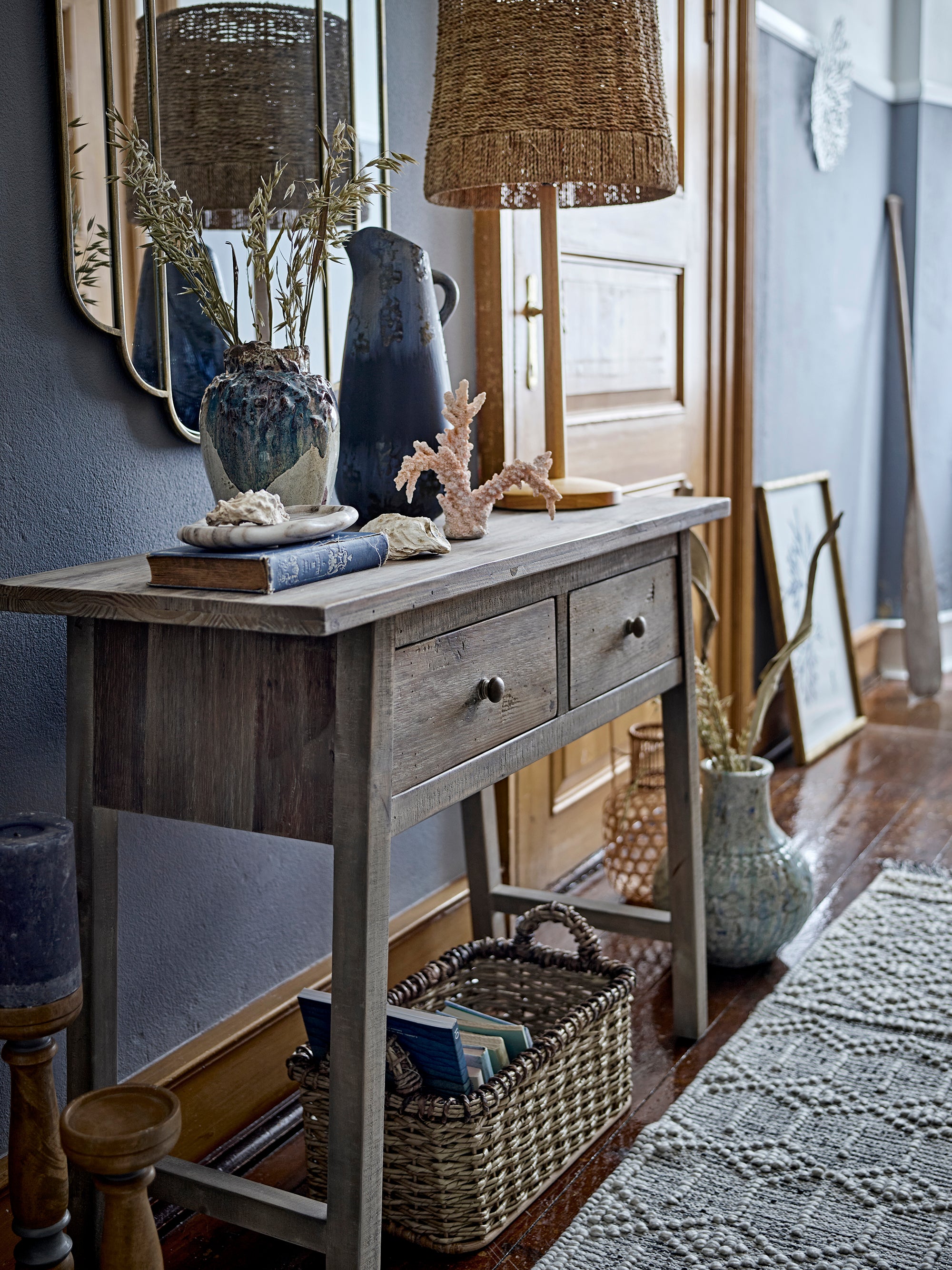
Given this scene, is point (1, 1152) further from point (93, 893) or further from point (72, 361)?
point (72, 361)

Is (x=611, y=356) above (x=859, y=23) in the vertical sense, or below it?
below

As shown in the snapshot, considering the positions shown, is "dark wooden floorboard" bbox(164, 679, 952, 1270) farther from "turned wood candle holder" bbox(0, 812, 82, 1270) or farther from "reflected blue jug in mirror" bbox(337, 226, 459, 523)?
"reflected blue jug in mirror" bbox(337, 226, 459, 523)

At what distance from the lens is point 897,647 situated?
4.76 metres

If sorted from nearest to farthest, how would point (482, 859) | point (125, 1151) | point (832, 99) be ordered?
point (125, 1151) → point (482, 859) → point (832, 99)

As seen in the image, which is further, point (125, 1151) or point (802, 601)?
point (802, 601)

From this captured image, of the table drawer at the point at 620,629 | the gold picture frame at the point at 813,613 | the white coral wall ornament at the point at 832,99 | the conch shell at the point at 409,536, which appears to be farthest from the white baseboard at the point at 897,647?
the conch shell at the point at 409,536

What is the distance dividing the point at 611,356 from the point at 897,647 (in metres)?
2.44

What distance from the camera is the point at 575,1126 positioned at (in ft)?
5.84

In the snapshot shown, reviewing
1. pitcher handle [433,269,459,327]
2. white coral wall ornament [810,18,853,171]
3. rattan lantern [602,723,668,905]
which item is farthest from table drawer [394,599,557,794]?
white coral wall ornament [810,18,853,171]

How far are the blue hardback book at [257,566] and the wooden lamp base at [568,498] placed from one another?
1.98ft

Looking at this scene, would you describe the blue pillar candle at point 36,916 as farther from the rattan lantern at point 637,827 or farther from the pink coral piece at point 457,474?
the rattan lantern at point 637,827

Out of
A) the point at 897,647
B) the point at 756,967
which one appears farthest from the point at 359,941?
the point at 897,647

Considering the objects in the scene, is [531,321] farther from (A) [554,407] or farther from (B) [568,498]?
(B) [568,498]

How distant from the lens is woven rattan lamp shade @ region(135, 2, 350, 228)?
1599 millimetres
